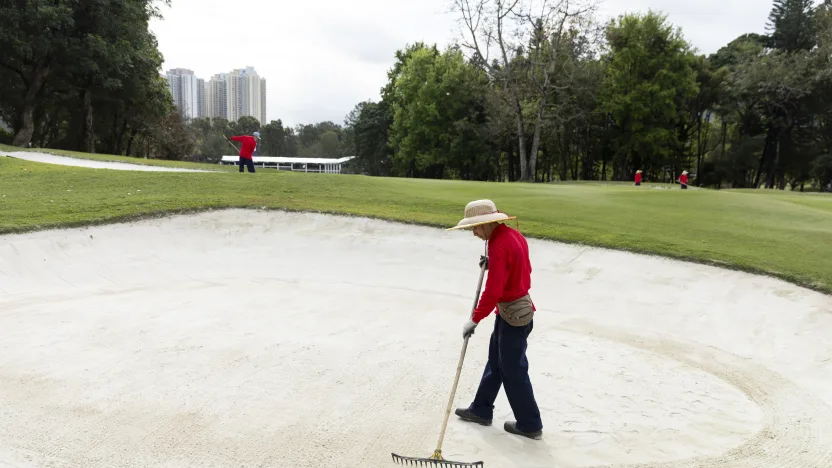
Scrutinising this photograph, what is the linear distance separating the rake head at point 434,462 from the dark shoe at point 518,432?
0.77 meters

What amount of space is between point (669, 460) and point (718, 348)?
4150mm

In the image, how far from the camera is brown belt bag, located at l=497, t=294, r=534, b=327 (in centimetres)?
535

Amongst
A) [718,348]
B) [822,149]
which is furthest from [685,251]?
[822,149]

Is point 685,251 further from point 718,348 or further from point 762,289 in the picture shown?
point 718,348

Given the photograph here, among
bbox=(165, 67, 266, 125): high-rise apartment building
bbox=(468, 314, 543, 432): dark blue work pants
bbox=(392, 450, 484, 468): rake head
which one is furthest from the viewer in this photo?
bbox=(165, 67, 266, 125): high-rise apartment building

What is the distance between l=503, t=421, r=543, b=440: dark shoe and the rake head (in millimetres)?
765

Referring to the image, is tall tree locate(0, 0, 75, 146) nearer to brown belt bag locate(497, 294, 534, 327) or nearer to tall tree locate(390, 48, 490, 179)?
tall tree locate(390, 48, 490, 179)

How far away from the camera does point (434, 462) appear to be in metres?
4.85

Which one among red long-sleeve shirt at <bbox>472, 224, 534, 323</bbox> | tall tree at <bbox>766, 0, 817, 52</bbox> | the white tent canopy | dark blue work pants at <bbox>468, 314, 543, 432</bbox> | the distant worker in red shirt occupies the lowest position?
dark blue work pants at <bbox>468, 314, 543, 432</bbox>

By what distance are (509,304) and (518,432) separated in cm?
137

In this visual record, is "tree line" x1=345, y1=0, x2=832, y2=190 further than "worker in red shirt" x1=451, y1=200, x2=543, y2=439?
Yes

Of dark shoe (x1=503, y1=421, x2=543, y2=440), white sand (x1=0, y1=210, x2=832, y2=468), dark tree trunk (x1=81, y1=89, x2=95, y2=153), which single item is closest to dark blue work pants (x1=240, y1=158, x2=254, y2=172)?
white sand (x1=0, y1=210, x2=832, y2=468)

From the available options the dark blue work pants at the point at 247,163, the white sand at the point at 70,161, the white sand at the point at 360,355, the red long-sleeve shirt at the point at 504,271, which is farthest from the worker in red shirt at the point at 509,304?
the white sand at the point at 70,161

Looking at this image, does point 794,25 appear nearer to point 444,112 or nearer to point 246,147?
point 444,112
